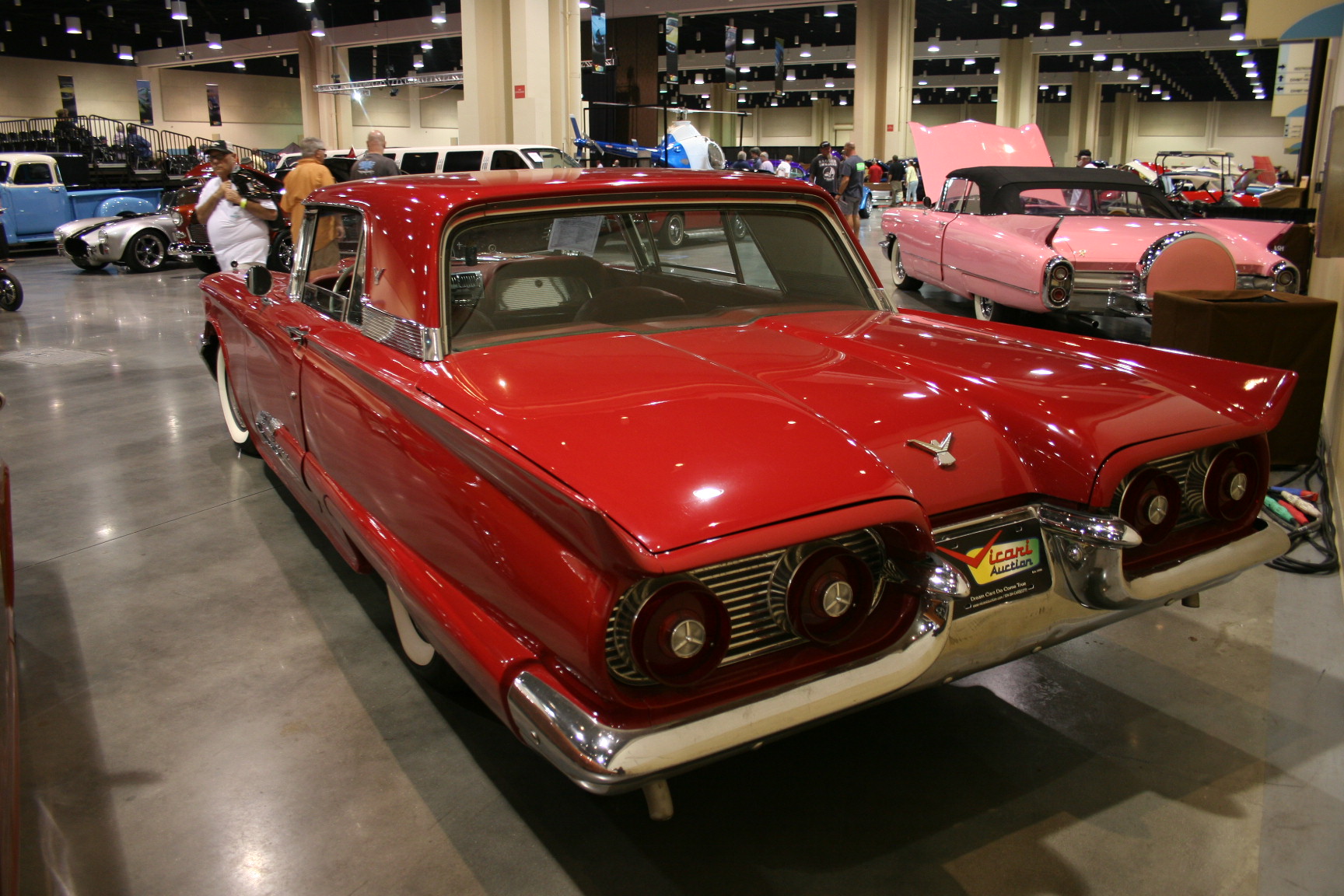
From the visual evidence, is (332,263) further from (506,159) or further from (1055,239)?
(506,159)

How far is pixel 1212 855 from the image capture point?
2.01 m

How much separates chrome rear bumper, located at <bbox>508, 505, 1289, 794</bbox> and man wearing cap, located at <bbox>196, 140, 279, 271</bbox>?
277 inches

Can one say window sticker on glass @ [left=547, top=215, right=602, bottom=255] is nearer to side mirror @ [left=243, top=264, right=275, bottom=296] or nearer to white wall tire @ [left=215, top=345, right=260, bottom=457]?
side mirror @ [left=243, top=264, right=275, bottom=296]

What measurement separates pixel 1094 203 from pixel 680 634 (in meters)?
7.50

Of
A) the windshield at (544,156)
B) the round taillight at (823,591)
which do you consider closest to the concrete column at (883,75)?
the windshield at (544,156)

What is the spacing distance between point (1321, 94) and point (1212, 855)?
32.1 feet

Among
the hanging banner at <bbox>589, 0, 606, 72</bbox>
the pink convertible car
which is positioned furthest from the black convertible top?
the hanging banner at <bbox>589, 0, 606, 72</bbox>

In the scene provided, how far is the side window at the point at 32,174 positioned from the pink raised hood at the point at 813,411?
15292mm

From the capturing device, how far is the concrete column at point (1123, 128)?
46750 millimetres

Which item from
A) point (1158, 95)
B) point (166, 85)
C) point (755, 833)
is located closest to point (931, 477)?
point (755, 833)

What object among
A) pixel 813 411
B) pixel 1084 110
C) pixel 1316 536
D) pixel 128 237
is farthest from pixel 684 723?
pixel 1084 110

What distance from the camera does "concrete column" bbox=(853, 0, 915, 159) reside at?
2242 centimetres

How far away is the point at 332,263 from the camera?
3395 millimetres

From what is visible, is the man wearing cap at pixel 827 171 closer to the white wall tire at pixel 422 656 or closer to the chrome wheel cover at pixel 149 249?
the chrome wheel cover at pixel 149 249
